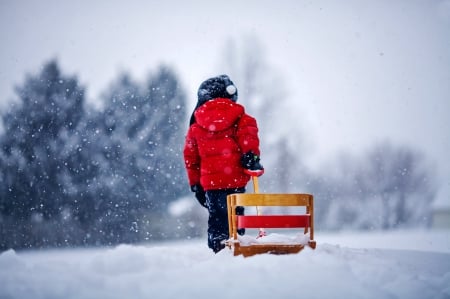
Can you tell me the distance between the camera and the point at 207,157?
14.9 feet

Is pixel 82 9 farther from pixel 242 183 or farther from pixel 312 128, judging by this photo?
pixel 242 183

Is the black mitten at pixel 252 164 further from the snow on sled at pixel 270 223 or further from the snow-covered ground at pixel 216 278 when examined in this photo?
the snow-covered ground at pixel 216 278

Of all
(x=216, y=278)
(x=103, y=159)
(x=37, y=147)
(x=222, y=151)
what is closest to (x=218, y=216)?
(x=222, y=151)

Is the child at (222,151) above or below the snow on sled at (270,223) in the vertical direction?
above

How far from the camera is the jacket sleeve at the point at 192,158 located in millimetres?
4727

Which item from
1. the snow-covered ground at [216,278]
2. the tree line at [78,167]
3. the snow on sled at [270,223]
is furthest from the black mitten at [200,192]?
the tree line at [78,167]

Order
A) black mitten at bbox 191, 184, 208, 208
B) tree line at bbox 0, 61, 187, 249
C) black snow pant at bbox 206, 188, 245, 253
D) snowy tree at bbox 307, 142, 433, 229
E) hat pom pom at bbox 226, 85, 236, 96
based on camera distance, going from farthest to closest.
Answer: snowy tree at bbox 307, 142, 433, 229
tree line at bbox 0, 61, 187, 249
black mitten at bbox 191, 184, 208, 208
hat pom pom at bbox 226, 85, 236, 96
black snow pant at bbox 206, 188, 245, 253

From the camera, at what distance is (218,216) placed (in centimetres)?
455

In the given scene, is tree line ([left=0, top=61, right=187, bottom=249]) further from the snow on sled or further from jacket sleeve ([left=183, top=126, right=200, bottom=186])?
the snow on sled

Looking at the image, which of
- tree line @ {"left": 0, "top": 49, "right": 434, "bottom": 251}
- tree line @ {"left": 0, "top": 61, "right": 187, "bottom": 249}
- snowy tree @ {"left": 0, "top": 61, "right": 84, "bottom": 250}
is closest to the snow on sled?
tree line @ {"left": 0, "top": 49, "right": 434, "bottom": 251}

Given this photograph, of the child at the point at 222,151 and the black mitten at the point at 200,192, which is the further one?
the black mitten at the point at 200,192

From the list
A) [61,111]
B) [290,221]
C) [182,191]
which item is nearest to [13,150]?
[61,111]

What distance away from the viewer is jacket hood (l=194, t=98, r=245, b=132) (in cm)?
438

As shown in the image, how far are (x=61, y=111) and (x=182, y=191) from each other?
5.15 m
